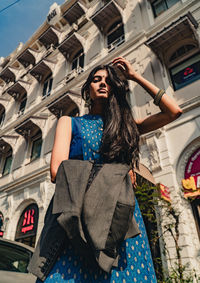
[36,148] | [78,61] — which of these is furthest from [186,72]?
[36,148]

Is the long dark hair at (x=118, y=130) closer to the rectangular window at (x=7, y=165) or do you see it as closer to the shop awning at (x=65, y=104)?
the shop awning at (x=65, y=104)

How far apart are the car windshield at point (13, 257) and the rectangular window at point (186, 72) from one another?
6486 millimetres

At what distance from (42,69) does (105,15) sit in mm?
5370

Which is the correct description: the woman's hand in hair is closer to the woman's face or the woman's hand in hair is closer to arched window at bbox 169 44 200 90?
the woman's face

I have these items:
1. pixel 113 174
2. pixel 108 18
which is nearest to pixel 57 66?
pixel 108 18

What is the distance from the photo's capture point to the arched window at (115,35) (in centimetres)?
979

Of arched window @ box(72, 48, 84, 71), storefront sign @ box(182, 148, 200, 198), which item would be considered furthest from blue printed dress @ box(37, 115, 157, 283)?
arched window @ box(72, 48, 84, 71)

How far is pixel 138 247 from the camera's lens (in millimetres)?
896

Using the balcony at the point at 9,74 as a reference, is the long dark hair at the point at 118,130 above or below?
below

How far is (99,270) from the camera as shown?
743 mm

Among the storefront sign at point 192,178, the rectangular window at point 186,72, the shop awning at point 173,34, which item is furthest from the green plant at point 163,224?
the shop awning at point 173,34

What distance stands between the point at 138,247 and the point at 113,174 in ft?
1.23

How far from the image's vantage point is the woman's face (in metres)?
1.32

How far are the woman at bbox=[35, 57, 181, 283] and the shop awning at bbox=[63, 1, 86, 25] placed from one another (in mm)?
14045
